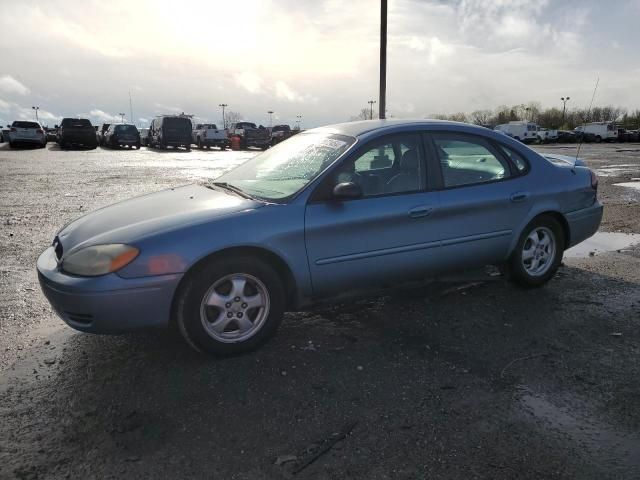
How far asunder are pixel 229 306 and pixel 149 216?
0.86 metres

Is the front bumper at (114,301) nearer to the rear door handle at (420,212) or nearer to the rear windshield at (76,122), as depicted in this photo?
the rear door handle at (420,212)

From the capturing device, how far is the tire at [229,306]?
3.33 meters

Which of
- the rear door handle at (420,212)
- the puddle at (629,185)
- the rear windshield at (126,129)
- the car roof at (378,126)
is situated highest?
the rear windshield at (126,129)

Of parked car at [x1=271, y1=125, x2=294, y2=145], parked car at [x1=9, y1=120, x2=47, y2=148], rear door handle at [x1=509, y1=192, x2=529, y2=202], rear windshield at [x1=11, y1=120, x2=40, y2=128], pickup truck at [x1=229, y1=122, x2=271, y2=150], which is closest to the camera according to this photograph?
rear door handle at [x1=509, y1=192, x2=529, y2=202]

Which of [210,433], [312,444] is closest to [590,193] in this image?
[312,444]

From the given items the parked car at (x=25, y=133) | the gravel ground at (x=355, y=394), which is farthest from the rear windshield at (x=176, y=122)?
the gravel ground at (x=355, y=394)

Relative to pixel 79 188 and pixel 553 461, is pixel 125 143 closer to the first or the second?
pixel 79 188

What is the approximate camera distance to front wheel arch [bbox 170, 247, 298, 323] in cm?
333

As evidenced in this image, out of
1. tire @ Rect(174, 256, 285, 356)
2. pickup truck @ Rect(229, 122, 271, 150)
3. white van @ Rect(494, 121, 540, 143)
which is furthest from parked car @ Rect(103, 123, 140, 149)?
white van @ Rect(494, 121, 540, 143)

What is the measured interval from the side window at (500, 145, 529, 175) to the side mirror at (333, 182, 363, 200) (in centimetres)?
178

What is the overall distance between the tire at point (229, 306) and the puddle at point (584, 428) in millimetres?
1686

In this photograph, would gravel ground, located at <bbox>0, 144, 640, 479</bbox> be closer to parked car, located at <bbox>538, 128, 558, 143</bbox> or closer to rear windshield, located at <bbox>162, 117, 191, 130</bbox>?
rear windshield, located at <bbox>162, 117, 191, 130</bbox>

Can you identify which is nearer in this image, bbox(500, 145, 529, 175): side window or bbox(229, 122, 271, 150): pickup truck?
bbox(500, 145, 529, 175): side window

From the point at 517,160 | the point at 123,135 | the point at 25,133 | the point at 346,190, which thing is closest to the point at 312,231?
the point at 346,190
